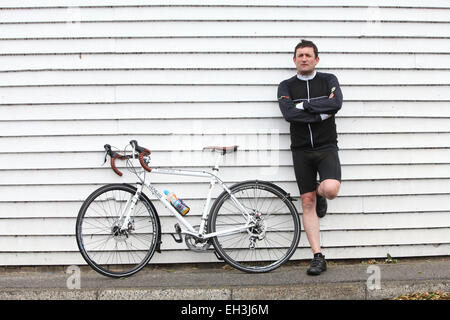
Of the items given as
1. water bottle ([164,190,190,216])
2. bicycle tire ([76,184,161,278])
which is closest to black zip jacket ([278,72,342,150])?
water bottle ([164,190,190,216])

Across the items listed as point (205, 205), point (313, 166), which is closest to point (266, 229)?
point (205, 205)

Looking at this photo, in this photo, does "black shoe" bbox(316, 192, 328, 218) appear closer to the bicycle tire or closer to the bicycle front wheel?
the bicycle front wheel

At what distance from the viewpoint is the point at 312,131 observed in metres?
4.28

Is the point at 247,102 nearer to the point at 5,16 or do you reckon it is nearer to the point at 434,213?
the point at 434,213

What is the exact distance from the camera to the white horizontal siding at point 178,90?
4.58 meters

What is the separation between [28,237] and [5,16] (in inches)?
85.1

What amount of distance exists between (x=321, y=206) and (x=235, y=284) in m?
1.13

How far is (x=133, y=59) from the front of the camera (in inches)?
180

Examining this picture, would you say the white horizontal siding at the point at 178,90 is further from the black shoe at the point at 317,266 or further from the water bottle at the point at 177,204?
the black shoe at the point at 317,266

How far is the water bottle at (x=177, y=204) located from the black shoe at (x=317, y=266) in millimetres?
1236

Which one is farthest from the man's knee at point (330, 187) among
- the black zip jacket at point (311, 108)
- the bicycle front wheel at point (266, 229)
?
the bicycle front wheel at point (266, 229)

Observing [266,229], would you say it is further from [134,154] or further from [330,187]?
[134,154]
